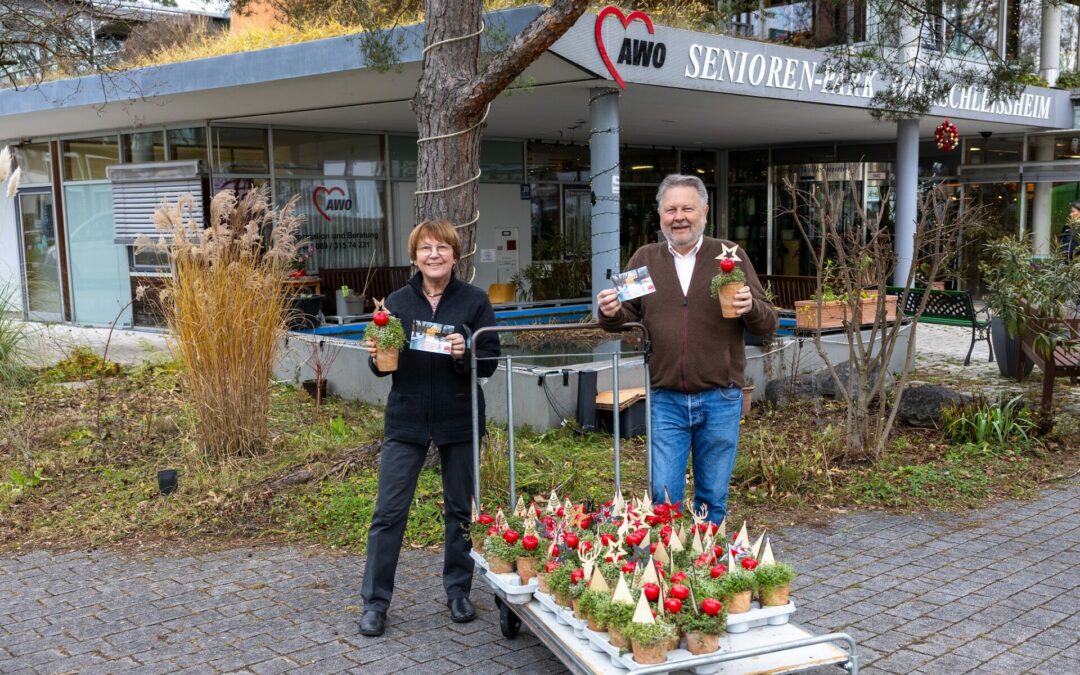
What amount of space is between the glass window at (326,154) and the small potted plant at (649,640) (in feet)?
43.1

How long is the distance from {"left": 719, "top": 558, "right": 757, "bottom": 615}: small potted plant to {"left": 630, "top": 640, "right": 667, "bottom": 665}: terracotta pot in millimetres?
363

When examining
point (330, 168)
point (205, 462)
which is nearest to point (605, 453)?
point (205, 462)

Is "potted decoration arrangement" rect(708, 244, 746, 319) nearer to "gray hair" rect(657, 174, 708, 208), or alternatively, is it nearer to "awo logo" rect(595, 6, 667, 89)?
"gray hair" rect(657, 174, 708, 208)

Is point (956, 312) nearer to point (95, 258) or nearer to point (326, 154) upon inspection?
point (326, 154)

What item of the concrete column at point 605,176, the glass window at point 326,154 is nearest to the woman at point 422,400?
the concrete column at point 605,176

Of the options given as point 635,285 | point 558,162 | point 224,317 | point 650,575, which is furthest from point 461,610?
point 558,162

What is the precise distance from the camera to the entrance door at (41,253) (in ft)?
57.0

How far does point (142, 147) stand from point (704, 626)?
14.5m

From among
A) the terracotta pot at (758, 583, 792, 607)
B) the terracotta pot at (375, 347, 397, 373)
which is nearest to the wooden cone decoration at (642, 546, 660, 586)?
the terracotta pot at (758, 583, 792, 607)

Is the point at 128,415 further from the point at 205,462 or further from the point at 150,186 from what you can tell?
the point at 150,186

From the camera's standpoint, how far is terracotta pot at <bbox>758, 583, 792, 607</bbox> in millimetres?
3424

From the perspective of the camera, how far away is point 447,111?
6.00 m

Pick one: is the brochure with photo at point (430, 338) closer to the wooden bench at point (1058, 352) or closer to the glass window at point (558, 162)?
the wooden bench at point (1058, 352)

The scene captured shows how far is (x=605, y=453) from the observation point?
717cm
